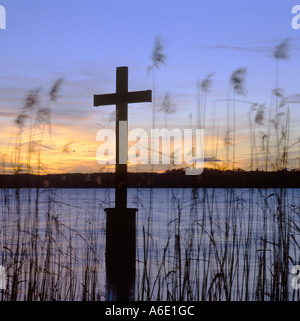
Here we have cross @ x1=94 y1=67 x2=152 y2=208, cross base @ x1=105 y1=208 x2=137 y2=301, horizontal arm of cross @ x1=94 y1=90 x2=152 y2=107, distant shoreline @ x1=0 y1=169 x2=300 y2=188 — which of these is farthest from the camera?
horizontal arm of cross @ x1=94 y1=90 x2=152 y2=107

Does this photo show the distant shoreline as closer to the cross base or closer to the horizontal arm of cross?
the cross base

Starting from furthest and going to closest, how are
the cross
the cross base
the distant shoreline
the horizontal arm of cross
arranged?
the horizontal arm of cross < the cross < the cross base < the distant shoreline

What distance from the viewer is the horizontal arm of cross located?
367 centimetres

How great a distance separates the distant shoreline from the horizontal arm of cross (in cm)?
61

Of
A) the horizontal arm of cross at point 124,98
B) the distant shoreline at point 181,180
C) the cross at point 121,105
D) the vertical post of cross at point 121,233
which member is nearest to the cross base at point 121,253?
the vertical post of cross at point 121,233

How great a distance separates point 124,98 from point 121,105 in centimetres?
6

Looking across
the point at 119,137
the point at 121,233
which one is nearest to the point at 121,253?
the point at 121,233

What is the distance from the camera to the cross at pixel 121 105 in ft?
11.7

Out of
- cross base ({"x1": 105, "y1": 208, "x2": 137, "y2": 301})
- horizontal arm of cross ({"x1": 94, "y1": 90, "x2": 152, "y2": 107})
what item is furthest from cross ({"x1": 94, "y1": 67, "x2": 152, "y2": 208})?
cross base ({"x1": 105, "y1": 208, "x2": 137, "y2": 301})

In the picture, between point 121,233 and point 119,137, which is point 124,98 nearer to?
point 119,137

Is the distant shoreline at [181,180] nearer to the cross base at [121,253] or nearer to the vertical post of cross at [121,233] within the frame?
the vertical post of cross at [121,233]

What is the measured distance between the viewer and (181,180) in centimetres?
350

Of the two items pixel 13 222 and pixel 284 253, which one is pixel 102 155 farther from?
pixel 284 253
